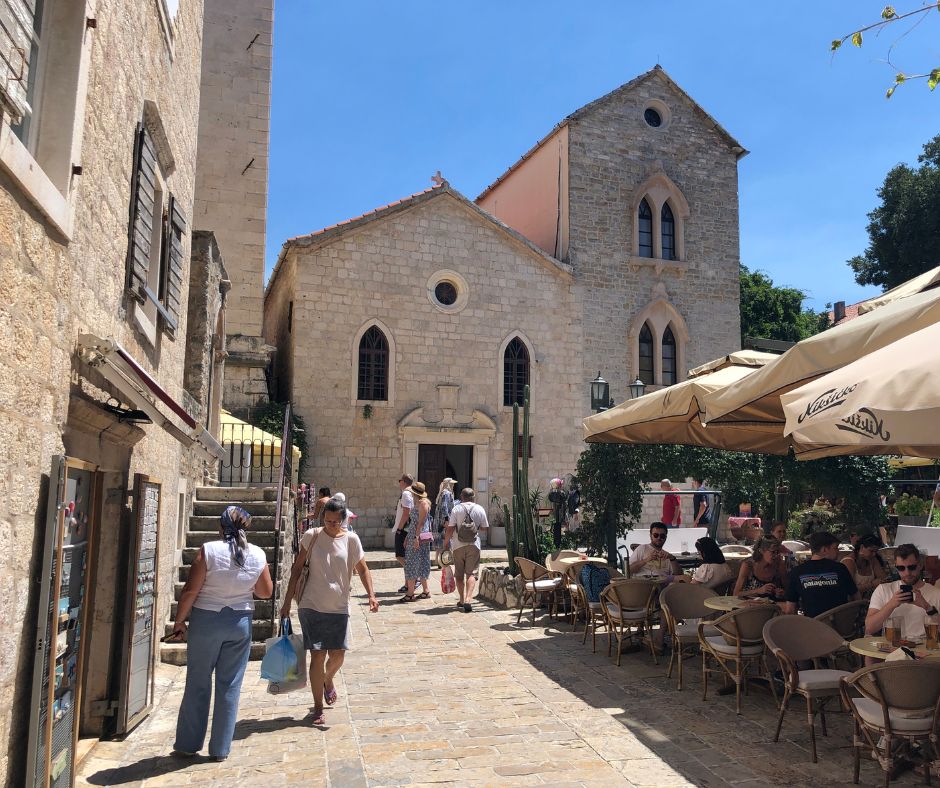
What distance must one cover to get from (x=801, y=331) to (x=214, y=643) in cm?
3130

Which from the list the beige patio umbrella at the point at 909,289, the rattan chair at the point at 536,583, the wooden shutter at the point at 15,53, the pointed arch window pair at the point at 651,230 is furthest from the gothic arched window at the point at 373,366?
the wooden shutter at the point at 15,53

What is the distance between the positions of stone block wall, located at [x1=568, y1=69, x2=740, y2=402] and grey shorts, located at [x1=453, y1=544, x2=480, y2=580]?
998 cm

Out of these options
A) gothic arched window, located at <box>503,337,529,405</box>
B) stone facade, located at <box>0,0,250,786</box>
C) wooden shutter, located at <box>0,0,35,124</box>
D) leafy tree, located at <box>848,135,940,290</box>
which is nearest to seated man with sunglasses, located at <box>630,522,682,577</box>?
stone facade, located at <box>0,0,250,786</box>

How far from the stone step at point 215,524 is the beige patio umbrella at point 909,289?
6.40m

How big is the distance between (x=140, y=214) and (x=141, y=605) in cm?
274

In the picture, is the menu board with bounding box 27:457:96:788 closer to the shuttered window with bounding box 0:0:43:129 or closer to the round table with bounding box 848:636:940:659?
the shuttered window with bounding box 0:0:43:129

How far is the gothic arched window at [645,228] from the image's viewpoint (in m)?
20.7

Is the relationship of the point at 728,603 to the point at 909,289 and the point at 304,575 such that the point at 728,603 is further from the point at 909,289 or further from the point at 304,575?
the point at 304,575

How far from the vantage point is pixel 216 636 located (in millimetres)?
4887

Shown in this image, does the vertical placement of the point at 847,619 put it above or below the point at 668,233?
below

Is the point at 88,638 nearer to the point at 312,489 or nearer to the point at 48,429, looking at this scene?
the point at 48,429

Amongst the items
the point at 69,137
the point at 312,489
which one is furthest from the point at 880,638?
the point at 312,489

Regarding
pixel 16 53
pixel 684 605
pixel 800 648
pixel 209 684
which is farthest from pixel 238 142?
pixel 800 648

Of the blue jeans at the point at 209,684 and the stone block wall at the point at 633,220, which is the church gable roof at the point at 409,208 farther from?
the blue jeans at the point at 209,684
